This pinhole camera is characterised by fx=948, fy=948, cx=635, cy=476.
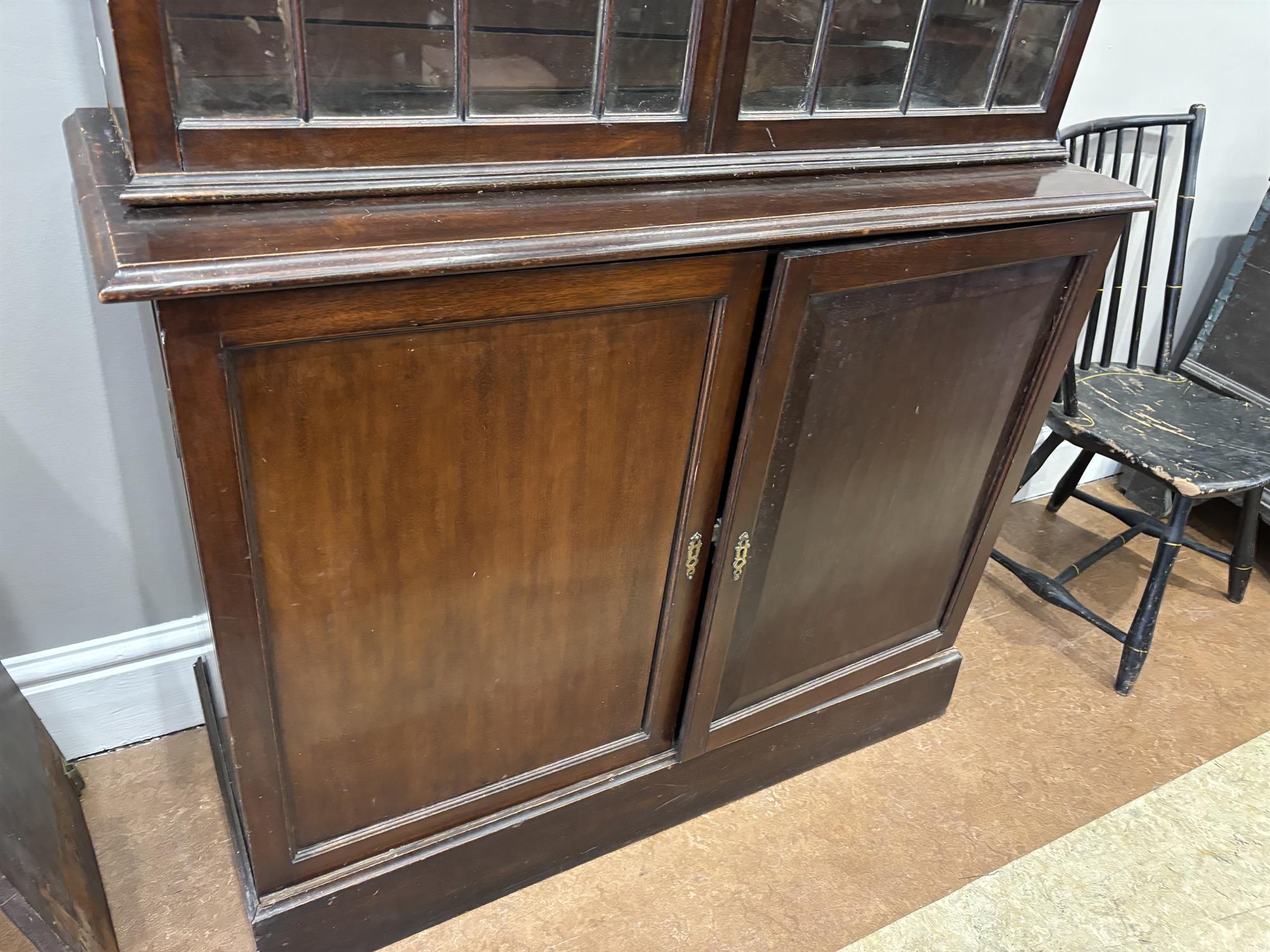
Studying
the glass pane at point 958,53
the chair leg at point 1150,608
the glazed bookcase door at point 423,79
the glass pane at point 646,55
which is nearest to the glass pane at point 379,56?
the glazed bookcase door at point 423,79

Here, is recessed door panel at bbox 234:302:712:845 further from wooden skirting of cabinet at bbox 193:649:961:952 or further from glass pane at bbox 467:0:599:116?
glass pane at bbox 467:0:599:116

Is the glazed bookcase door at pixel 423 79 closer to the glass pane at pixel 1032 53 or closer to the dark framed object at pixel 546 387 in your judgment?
the dark framed object at pixel 546 387

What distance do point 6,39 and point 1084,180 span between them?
1.33m

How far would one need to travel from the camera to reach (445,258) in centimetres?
84

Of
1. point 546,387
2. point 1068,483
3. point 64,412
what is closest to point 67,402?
point 64,412

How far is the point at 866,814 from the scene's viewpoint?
5.36 feet

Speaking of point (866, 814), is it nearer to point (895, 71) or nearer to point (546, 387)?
point (546, 387)

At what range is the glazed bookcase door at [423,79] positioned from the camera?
80 cm

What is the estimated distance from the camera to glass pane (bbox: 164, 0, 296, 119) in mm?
779

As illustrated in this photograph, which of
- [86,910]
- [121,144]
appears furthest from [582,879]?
[121,144]

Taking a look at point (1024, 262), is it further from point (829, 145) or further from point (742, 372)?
point (742, 372)

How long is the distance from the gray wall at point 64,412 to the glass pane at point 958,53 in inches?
38.7

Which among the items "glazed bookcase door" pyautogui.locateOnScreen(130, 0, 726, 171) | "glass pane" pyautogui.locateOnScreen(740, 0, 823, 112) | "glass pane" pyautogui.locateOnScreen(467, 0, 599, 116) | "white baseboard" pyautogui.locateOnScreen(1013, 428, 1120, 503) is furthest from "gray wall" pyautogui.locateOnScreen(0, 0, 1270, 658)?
"white baseboard" pyautogui.locateOnScreen(1013, 428, 1120, 503)

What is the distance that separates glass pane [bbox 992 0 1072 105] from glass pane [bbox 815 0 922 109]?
0.17m
